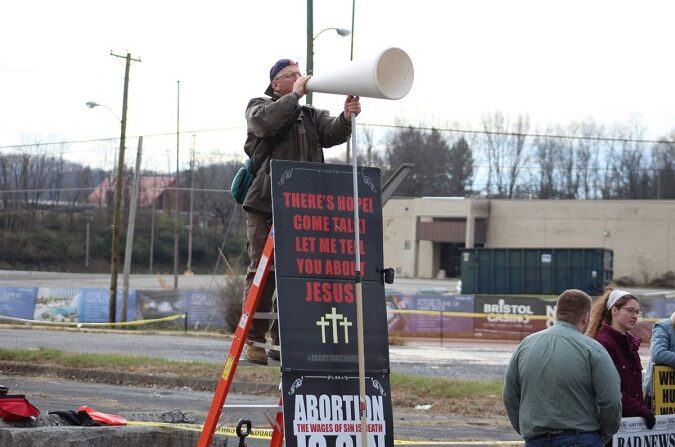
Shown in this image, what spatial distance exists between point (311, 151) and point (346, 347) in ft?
4.35

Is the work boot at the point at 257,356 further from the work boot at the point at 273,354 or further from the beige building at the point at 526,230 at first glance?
the beige building at the point at 526,230

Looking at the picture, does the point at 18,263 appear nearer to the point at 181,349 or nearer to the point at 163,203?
the point at 163,203

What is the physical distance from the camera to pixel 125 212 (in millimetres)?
84812

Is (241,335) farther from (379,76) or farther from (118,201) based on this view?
(118,201)

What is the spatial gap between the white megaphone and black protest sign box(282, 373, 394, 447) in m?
1.59

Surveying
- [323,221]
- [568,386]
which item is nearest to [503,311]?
[568,386]

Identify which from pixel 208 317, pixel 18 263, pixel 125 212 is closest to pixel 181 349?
pixel 208 317

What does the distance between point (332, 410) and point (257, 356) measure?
0.78m

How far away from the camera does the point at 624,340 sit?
22.7 ft

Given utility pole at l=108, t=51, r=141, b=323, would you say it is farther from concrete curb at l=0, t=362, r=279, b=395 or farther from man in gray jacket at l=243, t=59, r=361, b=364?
man in gray jacket at l=243, t=59, r=361, b=364

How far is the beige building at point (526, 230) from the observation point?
6756cm

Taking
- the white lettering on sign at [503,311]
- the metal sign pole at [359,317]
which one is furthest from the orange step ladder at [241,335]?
the white lettering on sign at [503,311]

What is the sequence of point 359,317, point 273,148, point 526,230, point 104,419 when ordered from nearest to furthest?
point 359,317
point 273,148
point 104,419
point 526,230

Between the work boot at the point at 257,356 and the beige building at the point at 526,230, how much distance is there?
58.9m
